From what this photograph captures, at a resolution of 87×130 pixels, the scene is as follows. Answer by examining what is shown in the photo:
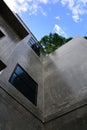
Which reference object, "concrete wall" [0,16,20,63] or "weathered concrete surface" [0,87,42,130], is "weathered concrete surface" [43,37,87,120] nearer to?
"weathered concrete surface" [0,87,42,130]

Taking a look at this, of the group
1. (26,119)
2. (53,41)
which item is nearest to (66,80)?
(26,119)

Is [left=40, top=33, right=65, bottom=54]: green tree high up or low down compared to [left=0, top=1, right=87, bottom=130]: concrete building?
down

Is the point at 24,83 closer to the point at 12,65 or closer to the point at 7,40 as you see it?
the point at 12,65

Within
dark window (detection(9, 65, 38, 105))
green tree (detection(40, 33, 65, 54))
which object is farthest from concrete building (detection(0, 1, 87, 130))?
green tree (detection(40, 33, 65, 54))

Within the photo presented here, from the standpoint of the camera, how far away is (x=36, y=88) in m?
11.4

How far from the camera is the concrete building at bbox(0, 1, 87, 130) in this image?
769 centimetres

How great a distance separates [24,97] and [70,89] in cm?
248

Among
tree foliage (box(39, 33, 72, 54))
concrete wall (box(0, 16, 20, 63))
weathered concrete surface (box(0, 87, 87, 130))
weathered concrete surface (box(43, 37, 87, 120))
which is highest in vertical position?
concrete wall (box(0, 16, 20, 63))

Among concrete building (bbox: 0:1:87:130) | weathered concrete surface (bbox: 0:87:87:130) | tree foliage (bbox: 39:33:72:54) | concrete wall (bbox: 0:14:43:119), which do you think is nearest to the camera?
weathered concrete surface (bbox: 0:87:87:130)

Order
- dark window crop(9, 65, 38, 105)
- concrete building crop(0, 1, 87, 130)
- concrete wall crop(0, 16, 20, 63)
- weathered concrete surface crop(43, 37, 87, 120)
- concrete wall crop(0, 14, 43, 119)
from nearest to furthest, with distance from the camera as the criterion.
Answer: concrete building crop(0, 1, 87, 130) → concrete wall crop(0, 16, 20, 63) → concrete wall crop(0, 14, 43, 119) → weathered concrete surface crop(43, 37, 87, 120) → dark window crop(9, 65, 38, 105)

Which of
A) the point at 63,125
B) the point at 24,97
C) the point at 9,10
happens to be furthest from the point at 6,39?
the point at 63,125

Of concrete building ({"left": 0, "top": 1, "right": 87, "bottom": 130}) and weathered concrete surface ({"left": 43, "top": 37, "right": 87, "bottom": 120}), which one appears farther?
weathered concrete surface ({"left": 43, "top": 37, "right": 87, "bottom": 120})

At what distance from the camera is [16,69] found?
1060 cm

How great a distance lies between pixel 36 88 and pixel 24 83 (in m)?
1.13
